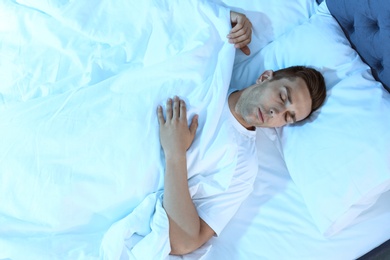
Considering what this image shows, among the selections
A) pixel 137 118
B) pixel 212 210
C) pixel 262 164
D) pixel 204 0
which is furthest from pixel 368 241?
pixel 204 0

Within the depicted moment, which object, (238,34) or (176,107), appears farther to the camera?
(238,34)

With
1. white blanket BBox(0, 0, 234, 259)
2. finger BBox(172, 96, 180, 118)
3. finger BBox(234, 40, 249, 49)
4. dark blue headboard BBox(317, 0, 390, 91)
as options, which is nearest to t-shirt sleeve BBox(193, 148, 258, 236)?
white blanket BBox(0, 0, 234, 259)

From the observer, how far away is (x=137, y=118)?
1.31m

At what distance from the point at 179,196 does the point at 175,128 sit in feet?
0.74

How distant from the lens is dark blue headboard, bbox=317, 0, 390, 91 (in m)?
1.25

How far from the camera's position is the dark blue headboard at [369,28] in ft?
4.11

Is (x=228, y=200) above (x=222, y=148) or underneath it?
underneath

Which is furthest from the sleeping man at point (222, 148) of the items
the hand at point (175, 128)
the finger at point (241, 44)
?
the finger at point (241, 44)

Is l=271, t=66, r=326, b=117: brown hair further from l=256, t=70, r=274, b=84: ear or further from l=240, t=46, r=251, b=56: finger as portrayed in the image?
l=240, t=46, r=251, b=56: finger

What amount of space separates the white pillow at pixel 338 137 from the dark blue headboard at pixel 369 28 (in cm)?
3

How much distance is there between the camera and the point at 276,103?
1.36m

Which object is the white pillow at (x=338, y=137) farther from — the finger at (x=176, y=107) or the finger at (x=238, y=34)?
the finger at (x=176, y=107)

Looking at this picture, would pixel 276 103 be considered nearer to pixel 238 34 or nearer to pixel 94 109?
pixel 238 34

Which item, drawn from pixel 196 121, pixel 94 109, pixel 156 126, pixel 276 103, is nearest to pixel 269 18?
pixel 276 103
